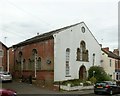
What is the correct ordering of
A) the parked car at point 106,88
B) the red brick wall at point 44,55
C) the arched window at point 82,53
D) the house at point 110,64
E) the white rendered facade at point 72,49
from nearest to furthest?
the parked car at point 106,88, the red brick wall at point 44,55, the white rendered facade at point 72,49, the arched window at point 82,53, the house at point 110,64

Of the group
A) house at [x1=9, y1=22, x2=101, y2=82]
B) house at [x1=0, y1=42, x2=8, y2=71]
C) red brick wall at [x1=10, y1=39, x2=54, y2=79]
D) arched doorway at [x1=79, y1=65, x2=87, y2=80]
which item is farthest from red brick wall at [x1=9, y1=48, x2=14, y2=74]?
arched doorway at [x1=79, y1=65, x2=87, y2=80]

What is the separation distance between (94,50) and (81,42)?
12.5 feet

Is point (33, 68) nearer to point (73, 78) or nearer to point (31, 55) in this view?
point (31, 55)

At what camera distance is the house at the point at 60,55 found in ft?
121

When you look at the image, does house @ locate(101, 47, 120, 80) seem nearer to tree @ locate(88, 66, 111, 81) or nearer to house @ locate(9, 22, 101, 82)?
house @ locate(9, 22, 101, 82)

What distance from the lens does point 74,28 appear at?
40000 millimetres

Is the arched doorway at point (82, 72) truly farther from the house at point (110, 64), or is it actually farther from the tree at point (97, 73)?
the house at point (110, 64)

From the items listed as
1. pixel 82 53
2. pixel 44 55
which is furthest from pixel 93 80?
pixel 44 55

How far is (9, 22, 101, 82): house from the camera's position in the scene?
36806 mm

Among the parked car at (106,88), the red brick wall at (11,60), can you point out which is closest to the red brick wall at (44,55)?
the red brick wall at (11,60)

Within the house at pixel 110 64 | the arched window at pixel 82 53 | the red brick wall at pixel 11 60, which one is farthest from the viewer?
the house at pixel 110 64

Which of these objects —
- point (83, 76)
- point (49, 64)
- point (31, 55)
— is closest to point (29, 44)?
point (31, 55)

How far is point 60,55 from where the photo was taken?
37.3 metres

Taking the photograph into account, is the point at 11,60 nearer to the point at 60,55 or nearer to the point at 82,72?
the point at 82,72
